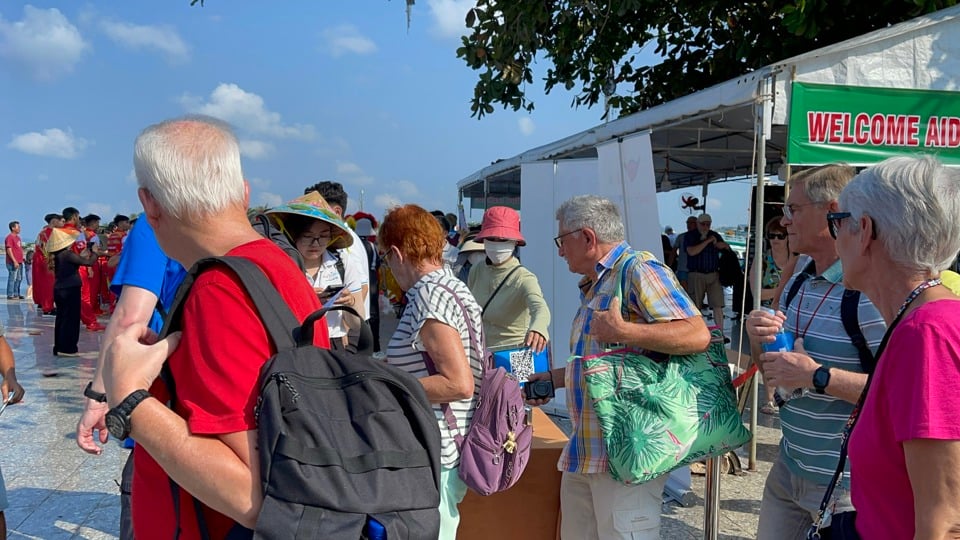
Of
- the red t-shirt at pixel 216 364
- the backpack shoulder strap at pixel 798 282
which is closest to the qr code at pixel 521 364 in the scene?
the backpack shoulder strap at pixel 798 282

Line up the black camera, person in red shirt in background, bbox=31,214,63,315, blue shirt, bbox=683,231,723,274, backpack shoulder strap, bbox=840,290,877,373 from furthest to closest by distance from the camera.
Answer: person in red shirt in background, bbox=31,214,63,315, blue shirt, bbox=683,231,723,274, the black camera, backpack shoulder strap, bbox=840,290,877,373

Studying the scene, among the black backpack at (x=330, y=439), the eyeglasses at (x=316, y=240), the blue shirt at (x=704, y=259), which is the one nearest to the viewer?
the black backpack at (x=330, y=439)

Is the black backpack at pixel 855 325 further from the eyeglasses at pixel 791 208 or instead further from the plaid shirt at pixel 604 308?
the plaid shirt at pixel 604 308

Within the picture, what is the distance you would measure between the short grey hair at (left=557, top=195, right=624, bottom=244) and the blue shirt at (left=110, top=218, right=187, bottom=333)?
145 centimetres

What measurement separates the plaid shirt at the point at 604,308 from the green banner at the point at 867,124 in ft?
8.24

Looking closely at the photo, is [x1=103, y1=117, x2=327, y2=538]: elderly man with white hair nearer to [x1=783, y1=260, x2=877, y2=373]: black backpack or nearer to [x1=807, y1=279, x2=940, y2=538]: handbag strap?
[x1=807, y1=279, x2=940, y2=538]: handbag strap

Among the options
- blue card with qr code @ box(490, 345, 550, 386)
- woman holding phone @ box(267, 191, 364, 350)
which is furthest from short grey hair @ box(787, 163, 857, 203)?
woman holding phone @ box(267, 191, 364, 350)

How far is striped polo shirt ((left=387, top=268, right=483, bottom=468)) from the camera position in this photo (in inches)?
92.7

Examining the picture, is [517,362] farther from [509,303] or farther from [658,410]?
[509,303]

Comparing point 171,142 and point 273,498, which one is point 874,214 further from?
point 171,142

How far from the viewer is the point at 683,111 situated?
511 centimetres

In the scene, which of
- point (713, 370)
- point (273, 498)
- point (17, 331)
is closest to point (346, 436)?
point (273, 498)

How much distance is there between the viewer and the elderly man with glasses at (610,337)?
7.86 feet

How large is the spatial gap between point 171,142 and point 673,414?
1801 mm
